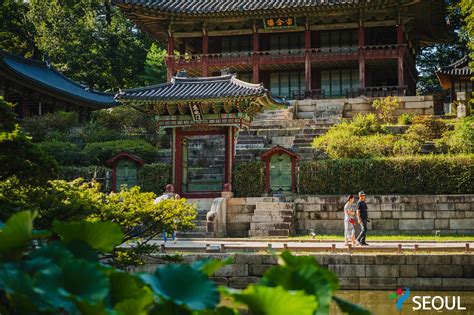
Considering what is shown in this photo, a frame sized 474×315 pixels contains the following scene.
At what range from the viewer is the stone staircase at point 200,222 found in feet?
77.5

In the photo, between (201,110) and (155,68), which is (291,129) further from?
(155,68)

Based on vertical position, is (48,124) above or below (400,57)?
below

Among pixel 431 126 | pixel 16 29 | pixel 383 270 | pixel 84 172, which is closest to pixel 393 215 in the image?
pixel 431 126

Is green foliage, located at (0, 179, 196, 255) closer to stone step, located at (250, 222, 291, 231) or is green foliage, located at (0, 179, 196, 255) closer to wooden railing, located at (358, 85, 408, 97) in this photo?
stone step, located at (250, 222, 291, 231)

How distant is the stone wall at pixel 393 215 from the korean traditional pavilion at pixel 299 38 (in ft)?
46.8

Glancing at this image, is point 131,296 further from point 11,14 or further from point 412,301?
point 11,14

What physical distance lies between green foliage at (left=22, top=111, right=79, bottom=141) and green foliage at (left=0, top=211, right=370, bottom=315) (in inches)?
1268

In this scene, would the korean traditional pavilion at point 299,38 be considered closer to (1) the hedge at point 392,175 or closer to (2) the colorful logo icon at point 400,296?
(1) the hedge at point 392,175

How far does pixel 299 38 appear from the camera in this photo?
4162 centimetres

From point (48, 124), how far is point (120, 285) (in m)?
33.5

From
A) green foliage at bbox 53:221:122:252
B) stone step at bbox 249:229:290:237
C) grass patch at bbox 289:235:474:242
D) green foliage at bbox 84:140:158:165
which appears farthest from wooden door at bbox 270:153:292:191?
green foliage at bbox 53:221:122:252

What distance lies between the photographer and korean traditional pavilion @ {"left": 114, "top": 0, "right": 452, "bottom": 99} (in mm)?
38375

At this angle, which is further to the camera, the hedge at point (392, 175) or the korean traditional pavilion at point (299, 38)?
the korean traditional pavilion at point (299, 38)

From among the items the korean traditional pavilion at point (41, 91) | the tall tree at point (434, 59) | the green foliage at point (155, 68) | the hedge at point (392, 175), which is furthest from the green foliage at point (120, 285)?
the tall tree at point (434, 59)
